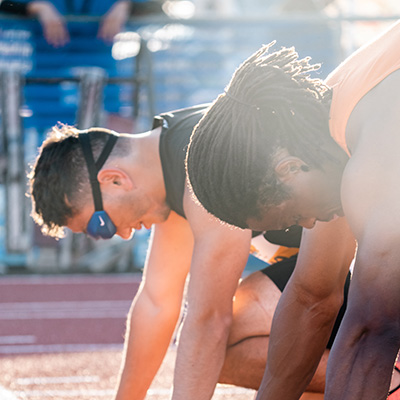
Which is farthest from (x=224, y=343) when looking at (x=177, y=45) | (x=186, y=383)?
(x=177, y=45)

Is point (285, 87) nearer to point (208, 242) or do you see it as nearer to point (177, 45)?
point (208, 242)

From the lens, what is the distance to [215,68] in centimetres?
873

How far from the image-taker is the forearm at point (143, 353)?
2.71m

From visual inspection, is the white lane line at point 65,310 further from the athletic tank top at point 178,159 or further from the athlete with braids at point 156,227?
the athletic tank top at point 178,159

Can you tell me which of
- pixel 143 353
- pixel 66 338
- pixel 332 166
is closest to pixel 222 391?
pixel 143 353

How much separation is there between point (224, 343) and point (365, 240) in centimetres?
101

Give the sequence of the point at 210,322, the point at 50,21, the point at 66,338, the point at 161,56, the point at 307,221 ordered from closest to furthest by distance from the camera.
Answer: the point at 307,221, the point at 210,322, the point at 66,338, the point at 50,21, the point at 161,56

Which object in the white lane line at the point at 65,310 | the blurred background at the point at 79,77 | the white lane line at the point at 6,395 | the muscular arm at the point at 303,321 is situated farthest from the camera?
the blurred background at the point at 79,77

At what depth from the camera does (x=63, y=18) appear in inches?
285

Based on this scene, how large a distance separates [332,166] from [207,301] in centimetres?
75

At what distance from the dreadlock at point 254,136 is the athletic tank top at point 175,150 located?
0.68 meters

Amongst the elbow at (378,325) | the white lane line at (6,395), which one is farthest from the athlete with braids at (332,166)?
the white lane line at (6,395)

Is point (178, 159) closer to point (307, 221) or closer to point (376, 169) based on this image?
point (307, 221)

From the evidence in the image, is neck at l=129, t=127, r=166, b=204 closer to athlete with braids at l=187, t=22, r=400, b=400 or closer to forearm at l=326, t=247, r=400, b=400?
athlete with braids at l=187, t=22, r=400, b=400
